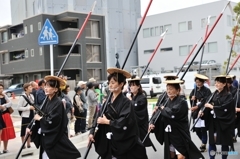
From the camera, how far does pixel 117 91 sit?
4.57 metres

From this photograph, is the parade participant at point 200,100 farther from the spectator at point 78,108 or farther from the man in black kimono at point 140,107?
the spectator at point 78,108

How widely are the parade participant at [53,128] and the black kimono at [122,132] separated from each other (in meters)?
0.51

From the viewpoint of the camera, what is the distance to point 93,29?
117ft

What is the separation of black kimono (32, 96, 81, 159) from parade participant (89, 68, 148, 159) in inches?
18.8

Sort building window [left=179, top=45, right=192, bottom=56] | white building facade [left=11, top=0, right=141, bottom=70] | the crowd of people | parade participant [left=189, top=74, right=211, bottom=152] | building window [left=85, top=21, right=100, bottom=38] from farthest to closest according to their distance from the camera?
white building facade [left=11, top=0, right=141, bottom=70]
building window [left=179, top=45, right=192, bottom=56]
building window [left=85, top=21, right=100, bottom=38]
parade participant [left=189, top=74, right=211, bottom=152]
the crowd of people

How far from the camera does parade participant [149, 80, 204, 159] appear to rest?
503cm

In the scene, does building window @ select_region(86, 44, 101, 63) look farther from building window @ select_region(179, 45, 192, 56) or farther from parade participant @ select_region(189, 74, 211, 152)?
parade participant @ select_region(189, 74, 211, 152)

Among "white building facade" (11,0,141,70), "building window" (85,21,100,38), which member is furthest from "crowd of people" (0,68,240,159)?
"white building facade" (11,0,141,70)

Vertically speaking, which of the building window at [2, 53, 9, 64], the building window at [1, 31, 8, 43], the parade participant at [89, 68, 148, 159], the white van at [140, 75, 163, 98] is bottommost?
the white van at [140, 75, 163, 98]

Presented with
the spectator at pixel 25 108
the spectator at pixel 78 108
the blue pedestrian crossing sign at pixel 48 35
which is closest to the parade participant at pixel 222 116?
the blue pedestrian crossing sign at pixel 48 35

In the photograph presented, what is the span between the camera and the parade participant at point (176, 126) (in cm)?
503

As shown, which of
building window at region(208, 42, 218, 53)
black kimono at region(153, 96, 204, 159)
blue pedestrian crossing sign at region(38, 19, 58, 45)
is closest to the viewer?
black kimono at region(153, 96, 204, 159)

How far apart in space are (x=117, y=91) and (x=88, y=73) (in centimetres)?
3140

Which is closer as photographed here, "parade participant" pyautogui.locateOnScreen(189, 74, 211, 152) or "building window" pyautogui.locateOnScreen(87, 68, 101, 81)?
"parade participant" pyautogui.locateOnScreen(189, 74, 211, 152)
